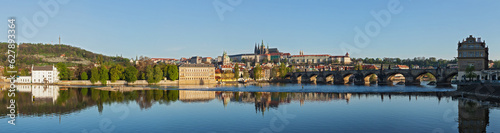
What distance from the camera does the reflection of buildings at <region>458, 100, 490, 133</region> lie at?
1059 inches

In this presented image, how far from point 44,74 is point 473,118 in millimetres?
103557

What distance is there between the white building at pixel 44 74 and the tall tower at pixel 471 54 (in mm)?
94542

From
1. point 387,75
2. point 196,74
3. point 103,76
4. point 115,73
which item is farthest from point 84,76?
point 387,75

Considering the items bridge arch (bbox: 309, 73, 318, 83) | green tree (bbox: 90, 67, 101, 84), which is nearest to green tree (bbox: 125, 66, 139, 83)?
green tree (bbox: 90, 67, 101, 84)

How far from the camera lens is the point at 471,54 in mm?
70750

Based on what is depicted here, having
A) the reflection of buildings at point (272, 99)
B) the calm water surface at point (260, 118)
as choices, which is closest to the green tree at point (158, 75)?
the reflection of buildings at point (272, 99)

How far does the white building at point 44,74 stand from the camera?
10444 cm

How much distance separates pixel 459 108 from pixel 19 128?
124 ft

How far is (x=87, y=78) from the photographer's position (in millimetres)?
100250

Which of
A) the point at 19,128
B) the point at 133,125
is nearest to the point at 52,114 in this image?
the point at 19,128

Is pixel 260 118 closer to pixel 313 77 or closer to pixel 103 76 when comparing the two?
pixel 103 76

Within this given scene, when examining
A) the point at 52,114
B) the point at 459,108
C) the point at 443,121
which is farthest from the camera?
the point at 459,108

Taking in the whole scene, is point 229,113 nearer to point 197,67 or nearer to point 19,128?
point 19,128

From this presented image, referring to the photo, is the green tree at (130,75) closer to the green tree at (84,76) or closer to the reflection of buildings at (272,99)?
the green tree at (84,76)
